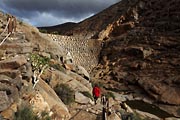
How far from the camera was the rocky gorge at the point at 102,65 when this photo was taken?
46.5 feet

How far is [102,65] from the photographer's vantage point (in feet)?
131

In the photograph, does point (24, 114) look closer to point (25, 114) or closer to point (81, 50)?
point (25, 114)

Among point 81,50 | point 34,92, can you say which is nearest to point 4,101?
point 34,92

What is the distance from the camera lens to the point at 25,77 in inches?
599

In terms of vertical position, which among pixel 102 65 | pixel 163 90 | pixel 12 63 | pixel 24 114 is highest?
pixel 12 63

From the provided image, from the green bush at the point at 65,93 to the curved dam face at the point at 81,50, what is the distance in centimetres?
1995

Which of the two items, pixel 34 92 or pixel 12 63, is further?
pixel 12 63

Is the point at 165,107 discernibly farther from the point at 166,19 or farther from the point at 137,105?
the point at 166,19

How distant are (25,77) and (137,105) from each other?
1447 centimetres

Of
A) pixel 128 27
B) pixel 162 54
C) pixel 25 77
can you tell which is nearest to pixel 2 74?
pixel 25 77

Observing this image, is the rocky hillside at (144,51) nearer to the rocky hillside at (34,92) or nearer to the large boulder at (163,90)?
the large boulder at (163,90)

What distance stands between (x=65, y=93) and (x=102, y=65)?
849 inches

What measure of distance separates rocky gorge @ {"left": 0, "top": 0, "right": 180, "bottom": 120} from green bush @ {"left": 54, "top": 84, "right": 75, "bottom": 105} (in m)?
0.05

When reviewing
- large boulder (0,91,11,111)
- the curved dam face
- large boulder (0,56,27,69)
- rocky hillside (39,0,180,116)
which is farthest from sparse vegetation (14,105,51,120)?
the curved dam face
